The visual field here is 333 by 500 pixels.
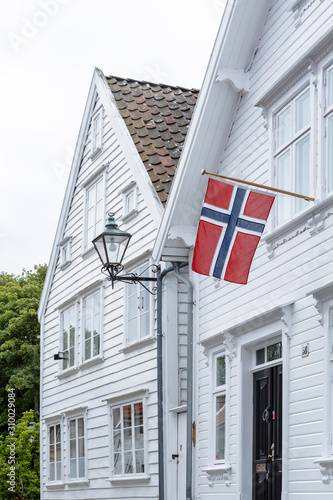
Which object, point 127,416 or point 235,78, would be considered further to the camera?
point 127,416

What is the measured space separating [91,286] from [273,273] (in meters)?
8.66

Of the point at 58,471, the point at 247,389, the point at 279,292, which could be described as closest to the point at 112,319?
the point at 58,471

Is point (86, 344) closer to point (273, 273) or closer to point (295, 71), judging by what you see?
point (273, 273)

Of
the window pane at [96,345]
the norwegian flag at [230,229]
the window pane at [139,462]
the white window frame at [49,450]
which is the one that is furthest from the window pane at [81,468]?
the norwegian flag at [230,229]

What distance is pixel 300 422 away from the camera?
10141 millimetres

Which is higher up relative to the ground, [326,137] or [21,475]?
[326,137]

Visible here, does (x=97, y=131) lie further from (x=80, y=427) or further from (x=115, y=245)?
(x=115, y=245)

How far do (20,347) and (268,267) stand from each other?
3272cm

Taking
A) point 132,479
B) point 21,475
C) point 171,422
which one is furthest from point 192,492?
point 21,475

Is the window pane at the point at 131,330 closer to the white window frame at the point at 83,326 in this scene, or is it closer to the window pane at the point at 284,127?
the white window frame at the point at 83,326

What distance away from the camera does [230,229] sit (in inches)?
410

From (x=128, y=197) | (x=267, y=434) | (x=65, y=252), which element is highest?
(x=128, y=197)

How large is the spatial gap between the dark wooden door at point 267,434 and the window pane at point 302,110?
3174 mm

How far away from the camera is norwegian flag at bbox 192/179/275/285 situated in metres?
10.2
